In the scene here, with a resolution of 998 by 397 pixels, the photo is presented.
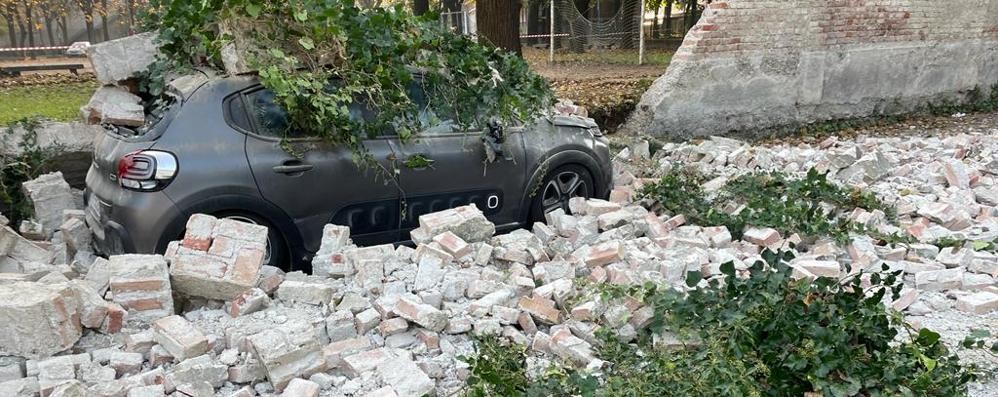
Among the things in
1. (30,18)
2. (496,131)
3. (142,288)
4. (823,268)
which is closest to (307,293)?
(142,288)

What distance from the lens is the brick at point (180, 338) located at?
352 centimetres

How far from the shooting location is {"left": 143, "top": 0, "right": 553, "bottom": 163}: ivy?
4961 millimetres

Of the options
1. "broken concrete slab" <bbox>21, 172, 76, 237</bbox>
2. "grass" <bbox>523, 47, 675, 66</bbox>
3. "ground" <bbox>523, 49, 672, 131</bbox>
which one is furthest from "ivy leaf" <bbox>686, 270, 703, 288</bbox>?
"grass" <bbox>523, 47, 675, 66</bbox>

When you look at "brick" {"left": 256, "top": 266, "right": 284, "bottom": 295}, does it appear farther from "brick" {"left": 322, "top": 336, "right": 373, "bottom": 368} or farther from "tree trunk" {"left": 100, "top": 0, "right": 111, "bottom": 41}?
"tree trunk" {"left": 100, "top": 0, "right": 111, "bottom": 41}

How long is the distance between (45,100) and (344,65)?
7130 mm

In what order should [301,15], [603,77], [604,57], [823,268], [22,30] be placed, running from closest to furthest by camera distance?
[823,268] < [301,15] < [603,77] < [604,57] < [22,30]

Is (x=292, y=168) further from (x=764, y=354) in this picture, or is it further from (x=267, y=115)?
(x=764, y=354)

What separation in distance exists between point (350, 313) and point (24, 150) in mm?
4111

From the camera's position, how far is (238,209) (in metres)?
4.72

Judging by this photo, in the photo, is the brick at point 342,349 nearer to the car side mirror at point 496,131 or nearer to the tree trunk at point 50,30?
the car side mirror at point 496,131

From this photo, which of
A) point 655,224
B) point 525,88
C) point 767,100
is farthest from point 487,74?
point 767,100

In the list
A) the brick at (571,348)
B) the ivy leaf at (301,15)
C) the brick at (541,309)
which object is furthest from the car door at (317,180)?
the brick at (571,348)

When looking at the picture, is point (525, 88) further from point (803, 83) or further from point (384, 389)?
point (803, 83)

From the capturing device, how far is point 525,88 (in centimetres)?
618
